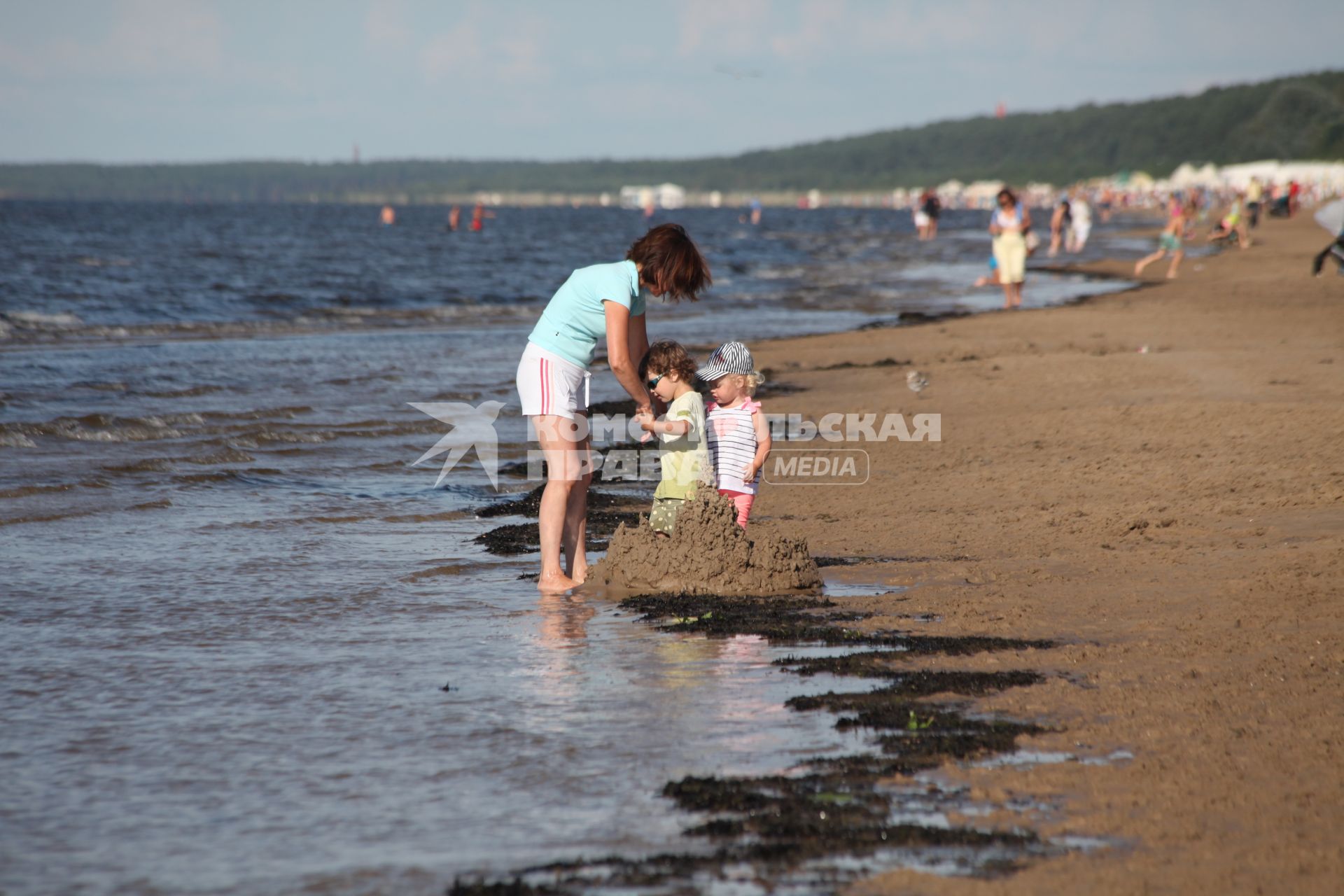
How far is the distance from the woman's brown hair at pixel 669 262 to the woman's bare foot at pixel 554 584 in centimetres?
150

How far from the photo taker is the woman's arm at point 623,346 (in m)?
6.09

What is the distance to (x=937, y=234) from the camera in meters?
69.6

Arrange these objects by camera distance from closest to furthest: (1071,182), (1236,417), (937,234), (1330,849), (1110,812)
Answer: (1330,849)
(1110,812)
(1236,417)
(937,234)
(1071,182)

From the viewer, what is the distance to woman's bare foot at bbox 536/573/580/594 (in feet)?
21.0

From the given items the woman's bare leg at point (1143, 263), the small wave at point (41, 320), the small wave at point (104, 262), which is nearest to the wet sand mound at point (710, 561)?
the small wave at point (41, 320)

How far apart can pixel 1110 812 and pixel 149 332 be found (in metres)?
21.4

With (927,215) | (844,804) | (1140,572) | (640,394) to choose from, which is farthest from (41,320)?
(927,215)

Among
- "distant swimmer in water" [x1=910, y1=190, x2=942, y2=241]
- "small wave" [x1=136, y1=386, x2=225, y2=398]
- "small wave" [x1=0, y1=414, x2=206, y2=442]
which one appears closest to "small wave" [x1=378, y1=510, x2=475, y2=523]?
"small wave" [x1=0, y1=414, x2=206, y2=442]

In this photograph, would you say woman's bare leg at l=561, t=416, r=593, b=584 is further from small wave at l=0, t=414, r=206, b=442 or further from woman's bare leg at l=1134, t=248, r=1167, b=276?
woman's bare leg at l=1134, t=248, r=1167, b=276

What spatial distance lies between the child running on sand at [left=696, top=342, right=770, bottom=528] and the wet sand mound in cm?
57

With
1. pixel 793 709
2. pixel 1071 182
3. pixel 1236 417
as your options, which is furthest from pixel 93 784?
pixel 1071 182

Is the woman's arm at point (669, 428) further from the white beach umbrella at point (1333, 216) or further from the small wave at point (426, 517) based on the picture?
the white beach umbrella at point (1333, 216)

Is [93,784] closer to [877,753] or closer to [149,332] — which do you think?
[877,753]

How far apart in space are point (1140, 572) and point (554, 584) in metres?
2.83
